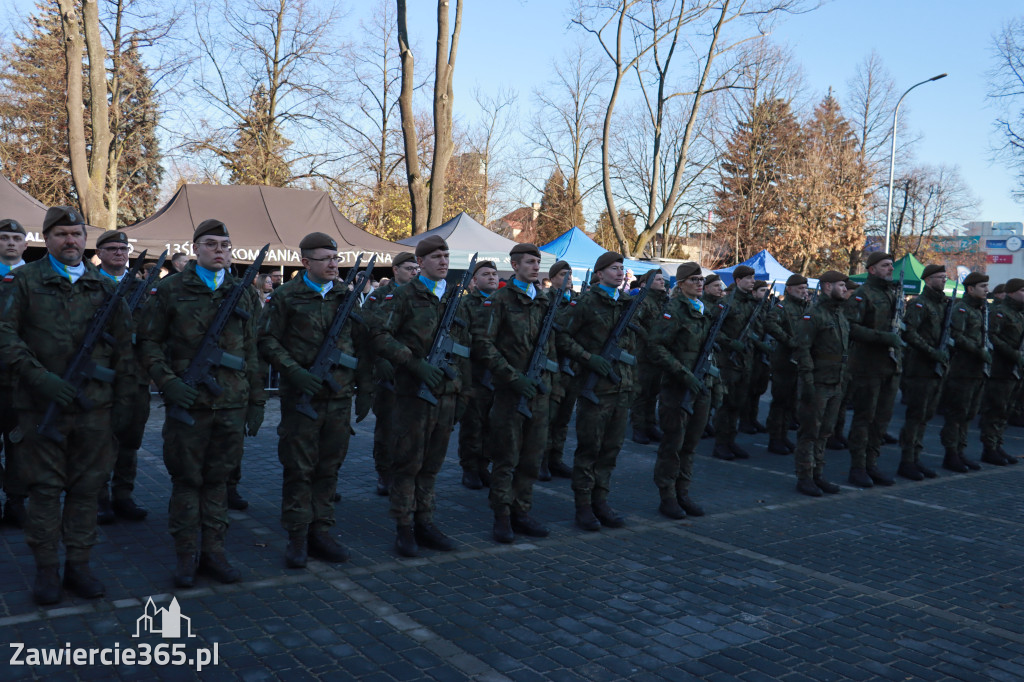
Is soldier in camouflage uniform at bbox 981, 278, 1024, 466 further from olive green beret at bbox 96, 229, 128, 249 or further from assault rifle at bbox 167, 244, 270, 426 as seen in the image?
olive green beret at bbox 96, 229, 128, 249

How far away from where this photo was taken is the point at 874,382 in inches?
346

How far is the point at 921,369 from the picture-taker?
9289 mm

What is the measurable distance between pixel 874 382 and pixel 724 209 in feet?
127

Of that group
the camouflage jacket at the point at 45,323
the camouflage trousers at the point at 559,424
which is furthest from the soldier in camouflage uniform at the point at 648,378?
the camouflage jacket at the point at 45,323

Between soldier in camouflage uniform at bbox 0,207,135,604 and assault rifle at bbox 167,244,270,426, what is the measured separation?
0.43 meters

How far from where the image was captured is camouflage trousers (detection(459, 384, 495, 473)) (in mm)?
8203

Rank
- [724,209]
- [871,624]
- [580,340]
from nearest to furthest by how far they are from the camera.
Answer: [871,624]
[580,340]
[724,209]

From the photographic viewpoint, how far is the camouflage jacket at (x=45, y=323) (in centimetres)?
452

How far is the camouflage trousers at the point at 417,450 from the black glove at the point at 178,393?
149 cm

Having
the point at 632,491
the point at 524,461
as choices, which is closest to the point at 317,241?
the point at 524,461

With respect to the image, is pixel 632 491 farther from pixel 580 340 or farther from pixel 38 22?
pixel 38 22

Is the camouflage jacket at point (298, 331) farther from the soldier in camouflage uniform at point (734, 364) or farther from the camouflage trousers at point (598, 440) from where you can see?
the soldier in camouflage uniform at point (734, 364)

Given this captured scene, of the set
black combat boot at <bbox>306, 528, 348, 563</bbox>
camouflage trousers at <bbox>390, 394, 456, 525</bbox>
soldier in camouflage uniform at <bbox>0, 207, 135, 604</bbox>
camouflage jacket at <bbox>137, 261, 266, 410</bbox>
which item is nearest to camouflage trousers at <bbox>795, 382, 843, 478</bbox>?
camouflage trousers at <bbox>390, 394, 456, 525</bbox>

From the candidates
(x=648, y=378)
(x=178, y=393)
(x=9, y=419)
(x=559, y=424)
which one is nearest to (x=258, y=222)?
(x=648, y=378)
